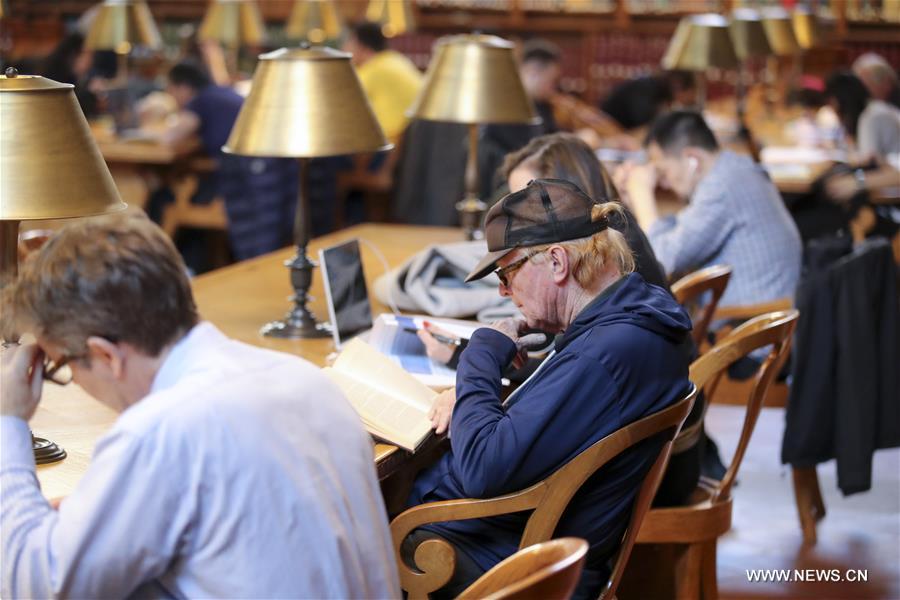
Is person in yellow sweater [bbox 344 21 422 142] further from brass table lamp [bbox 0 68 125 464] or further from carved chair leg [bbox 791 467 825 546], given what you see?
brass table lamp [bbox 0 68 125 464]

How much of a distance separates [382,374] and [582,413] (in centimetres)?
43

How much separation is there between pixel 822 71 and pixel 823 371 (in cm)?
678

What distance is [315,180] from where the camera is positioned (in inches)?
246

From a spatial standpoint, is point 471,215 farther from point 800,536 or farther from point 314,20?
point 314,20

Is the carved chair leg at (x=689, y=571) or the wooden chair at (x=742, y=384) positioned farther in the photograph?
the wooden chair at (x=742, y=384)

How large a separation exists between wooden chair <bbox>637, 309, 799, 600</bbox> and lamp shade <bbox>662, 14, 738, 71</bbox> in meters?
2.82

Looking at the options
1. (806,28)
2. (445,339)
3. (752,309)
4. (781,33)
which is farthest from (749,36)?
(445,339)

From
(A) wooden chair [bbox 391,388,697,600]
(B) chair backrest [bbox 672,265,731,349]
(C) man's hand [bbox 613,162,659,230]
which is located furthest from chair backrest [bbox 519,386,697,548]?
(C) man's hand [bbox 613,162,659,230]

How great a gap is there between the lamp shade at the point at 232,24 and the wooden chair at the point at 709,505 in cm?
500

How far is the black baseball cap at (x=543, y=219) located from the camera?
1.99 meters

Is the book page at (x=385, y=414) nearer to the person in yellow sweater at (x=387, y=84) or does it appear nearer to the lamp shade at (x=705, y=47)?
the lamp shade at (x=705, y=47)

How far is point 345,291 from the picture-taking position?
2.62m

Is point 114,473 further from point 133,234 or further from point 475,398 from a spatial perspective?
point 475,398

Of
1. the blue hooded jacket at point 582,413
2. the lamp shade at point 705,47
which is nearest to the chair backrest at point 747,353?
the blue hooded jacket at point 582,413
